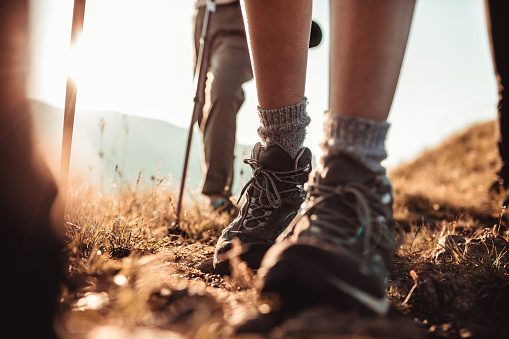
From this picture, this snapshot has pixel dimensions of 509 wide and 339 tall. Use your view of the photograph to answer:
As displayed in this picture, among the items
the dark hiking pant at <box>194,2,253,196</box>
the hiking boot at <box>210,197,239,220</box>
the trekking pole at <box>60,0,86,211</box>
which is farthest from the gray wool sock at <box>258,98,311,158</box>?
the dark hiking pant at <box>194,2,253,196</box>

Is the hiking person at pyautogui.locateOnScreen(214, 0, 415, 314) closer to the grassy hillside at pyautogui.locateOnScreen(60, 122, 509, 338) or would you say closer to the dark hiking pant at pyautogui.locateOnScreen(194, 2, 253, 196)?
the grassy hillside at pyautogui.locateOnScreen(60, 122, 509, 338)

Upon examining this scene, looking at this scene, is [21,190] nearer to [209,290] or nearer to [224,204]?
[209,290]

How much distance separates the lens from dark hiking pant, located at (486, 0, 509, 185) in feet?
12.4

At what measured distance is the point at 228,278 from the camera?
1544 mm

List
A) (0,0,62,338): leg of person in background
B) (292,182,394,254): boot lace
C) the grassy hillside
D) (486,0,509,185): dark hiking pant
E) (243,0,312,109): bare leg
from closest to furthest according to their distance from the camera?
the grassy hillside
(0,0,62,338): leg of person in background
(292,182,394,254): boot lace
(243,0,312,109): bare leg
(486,0,509,185): dark hiking pant

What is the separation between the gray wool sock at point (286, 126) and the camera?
172 cm

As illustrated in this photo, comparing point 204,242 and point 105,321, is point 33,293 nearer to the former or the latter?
point 105,321

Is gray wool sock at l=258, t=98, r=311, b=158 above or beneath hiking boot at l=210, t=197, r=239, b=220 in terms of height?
above

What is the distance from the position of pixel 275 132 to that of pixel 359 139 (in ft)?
1.95

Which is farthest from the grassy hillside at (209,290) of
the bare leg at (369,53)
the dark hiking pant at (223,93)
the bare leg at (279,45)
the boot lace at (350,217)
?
the dark hiking pant at (223,93)

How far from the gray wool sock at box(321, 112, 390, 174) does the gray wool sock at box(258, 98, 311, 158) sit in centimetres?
49

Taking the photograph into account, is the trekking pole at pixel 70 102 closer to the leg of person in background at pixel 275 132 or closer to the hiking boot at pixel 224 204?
the leg of person in background at pixel 275 132

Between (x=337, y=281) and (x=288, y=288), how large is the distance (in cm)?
11

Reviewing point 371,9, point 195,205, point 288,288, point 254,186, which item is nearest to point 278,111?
point 254,186
